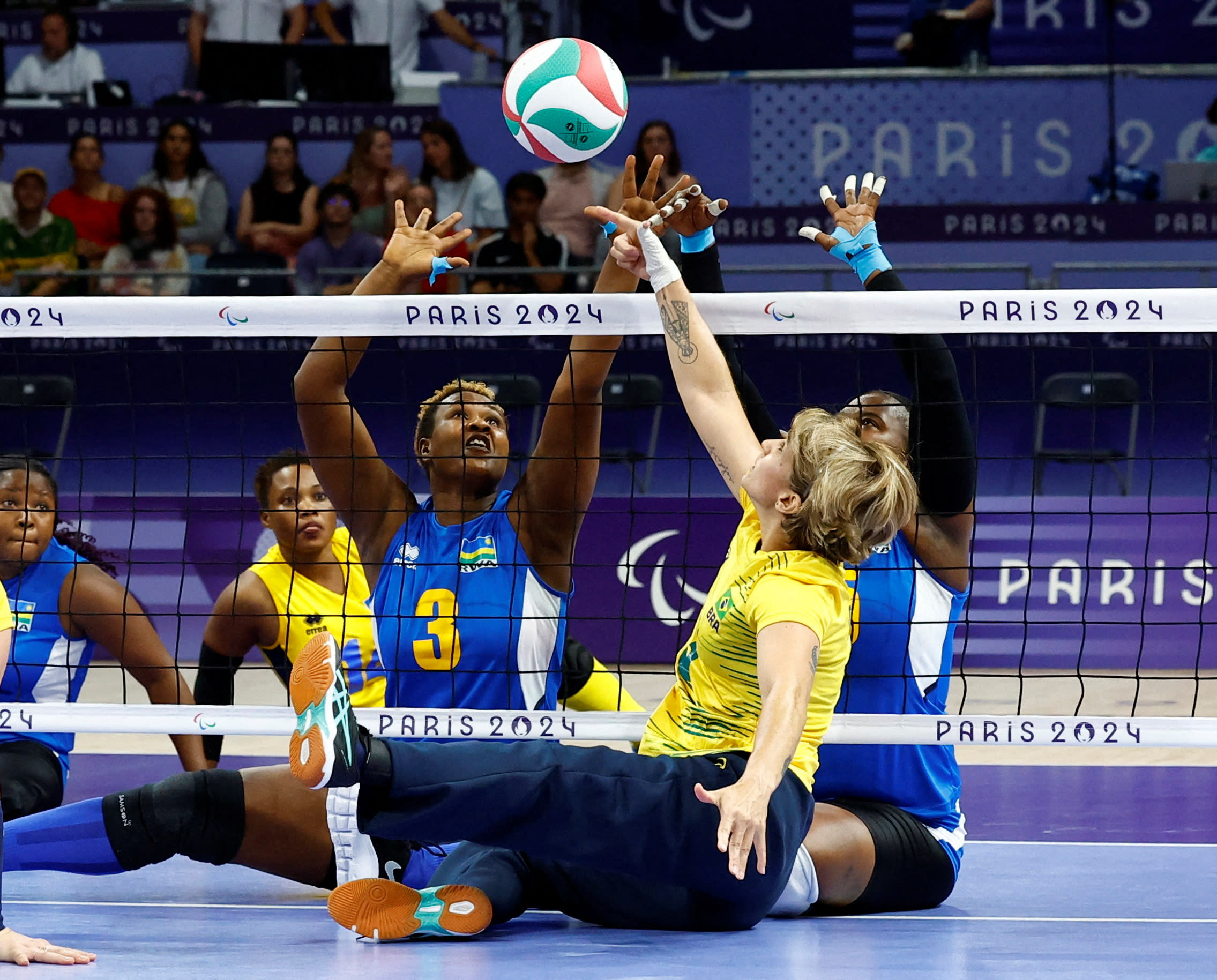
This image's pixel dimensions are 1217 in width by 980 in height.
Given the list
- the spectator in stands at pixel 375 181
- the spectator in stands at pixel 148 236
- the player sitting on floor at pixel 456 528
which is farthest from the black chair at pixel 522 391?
the player sitting on floor at pixel 456 528

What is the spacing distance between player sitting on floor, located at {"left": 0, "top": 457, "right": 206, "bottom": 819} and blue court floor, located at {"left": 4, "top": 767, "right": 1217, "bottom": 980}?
0.57 metres

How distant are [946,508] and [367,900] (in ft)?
5.75

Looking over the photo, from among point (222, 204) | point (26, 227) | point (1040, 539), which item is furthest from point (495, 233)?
point (1040, 539)

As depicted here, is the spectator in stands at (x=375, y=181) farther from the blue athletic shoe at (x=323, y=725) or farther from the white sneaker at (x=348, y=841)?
the blue athletic shoe at (x=323, y=725)

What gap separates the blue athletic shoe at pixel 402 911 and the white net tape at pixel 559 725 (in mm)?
544

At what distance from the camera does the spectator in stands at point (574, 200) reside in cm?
1047

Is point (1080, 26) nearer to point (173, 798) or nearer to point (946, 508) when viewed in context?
point (946, 508)

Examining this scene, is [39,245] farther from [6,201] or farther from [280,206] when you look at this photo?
[280,206]

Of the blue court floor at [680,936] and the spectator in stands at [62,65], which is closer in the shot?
the blue court floor at [680,936]

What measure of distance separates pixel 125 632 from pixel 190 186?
23.5ft

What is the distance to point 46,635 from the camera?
484cm

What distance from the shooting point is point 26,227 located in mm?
10805

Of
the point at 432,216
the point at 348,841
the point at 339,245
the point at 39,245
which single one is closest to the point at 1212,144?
the point at 432,216

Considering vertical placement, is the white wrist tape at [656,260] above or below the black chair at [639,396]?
above
